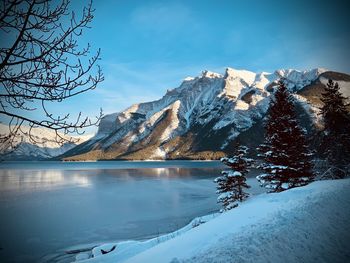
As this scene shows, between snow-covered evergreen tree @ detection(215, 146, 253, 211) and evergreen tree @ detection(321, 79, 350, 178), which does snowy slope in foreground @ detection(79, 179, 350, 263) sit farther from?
snow-covered evergreen tree @ detection(215, 146, 253, 211)

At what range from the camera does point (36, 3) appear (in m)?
4.74

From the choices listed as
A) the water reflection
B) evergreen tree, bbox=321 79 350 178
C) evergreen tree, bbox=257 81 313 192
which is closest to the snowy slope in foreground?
evergreen tree, bbox=321 79 350 178

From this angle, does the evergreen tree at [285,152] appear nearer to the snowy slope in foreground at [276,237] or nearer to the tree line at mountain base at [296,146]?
the tree line at mountain base at [296,146]

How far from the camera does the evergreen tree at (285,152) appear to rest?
2091 centimetres

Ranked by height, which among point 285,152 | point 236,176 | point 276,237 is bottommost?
point 236,176

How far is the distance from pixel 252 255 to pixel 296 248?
1362 mm

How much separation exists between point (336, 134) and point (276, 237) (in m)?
17.6

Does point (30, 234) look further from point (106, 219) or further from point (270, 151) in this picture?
point (270, 151)

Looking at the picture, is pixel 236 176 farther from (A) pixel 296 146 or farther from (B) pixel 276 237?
(B) pixel 276 237

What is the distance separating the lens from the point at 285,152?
70.3ft

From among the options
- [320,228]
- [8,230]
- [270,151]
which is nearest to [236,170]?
[270,151]

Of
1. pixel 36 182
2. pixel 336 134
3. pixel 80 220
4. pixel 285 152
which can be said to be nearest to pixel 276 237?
pixel 285 152

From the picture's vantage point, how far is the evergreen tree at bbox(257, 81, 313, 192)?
2091cm

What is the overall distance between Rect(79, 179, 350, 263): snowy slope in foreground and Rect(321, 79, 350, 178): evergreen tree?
12.1m
